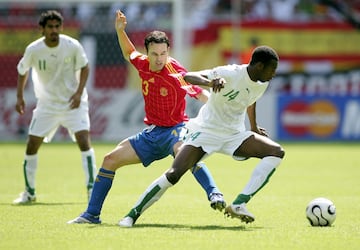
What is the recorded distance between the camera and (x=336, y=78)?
2881 centimetres

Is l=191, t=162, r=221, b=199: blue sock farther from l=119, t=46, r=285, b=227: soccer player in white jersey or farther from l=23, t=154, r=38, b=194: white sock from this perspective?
l=23, t=154, r=38, b=194: white sock

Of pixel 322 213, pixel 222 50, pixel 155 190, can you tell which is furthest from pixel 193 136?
pixel 222 50

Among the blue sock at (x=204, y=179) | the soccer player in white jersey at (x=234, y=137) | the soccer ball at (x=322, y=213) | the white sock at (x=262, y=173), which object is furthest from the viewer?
the blue sock at (x=204, y=179)

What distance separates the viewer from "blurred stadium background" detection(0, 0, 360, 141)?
23.8 m

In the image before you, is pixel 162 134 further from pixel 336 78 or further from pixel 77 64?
pixel 336 78

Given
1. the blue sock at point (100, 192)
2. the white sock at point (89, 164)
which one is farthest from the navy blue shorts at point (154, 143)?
the white sock at point (89, 164)

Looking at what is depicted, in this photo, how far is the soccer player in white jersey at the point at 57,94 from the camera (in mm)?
12023

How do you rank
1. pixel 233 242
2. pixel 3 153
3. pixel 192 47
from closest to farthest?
pixel 233 242, pixel 3 153, pixel 192 47

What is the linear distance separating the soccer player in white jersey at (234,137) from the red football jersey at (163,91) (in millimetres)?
603

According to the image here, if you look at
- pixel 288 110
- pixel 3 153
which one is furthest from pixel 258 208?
pixel 288 110

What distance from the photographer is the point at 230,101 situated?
345 inches

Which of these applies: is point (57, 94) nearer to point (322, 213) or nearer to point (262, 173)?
point (262, 173)

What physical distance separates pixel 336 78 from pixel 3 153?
12303 millimetres

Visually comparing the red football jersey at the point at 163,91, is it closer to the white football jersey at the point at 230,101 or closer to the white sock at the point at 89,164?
the white football jersey at the point at 230,101
